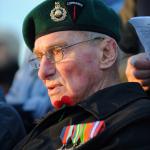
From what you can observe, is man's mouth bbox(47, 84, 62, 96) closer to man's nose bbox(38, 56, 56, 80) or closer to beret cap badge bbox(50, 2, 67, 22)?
man's nose bbox(38, 56, 56, 80)

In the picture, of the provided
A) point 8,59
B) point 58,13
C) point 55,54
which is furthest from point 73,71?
point 8,59

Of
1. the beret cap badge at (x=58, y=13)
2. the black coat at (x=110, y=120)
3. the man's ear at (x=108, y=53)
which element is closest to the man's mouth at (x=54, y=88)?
the black coat at (x=110, y=120)

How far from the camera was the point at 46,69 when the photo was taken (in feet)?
10.9

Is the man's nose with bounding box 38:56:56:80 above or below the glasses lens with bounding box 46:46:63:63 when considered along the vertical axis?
below

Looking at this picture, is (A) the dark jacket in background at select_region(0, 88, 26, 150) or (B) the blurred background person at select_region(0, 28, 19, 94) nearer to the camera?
(A) the dark jacket in background at select_region(0, 88, 26, 150)

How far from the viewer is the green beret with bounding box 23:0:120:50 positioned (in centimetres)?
340

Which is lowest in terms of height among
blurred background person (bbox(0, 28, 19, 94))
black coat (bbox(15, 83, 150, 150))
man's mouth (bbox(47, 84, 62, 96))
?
blurred background person (bbox(0, 28, 19, 94))

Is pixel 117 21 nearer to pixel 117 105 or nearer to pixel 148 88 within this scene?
pixel 148 88

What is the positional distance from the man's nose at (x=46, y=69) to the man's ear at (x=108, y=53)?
285 millimetres

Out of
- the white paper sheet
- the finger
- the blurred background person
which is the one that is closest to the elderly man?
the finger

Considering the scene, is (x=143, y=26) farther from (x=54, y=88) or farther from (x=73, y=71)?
(x=54, y=88)

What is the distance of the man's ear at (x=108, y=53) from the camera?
338 centimetres

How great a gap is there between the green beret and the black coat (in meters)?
0.42

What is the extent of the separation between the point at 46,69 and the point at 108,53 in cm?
39
